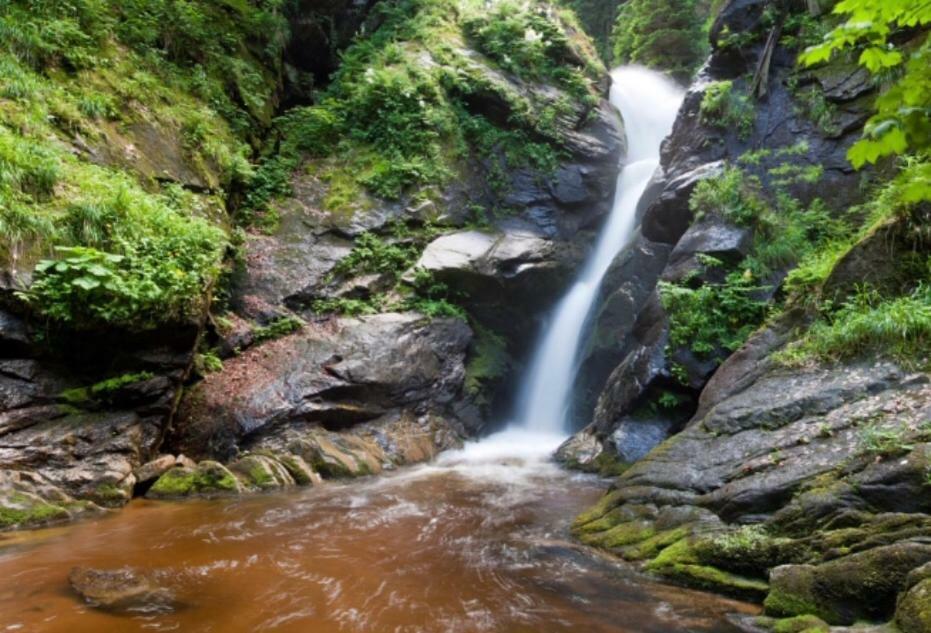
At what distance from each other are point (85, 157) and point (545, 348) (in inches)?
403

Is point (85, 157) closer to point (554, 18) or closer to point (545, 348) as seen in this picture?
point (545, 348)

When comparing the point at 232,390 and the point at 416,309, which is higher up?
the point at 416,309

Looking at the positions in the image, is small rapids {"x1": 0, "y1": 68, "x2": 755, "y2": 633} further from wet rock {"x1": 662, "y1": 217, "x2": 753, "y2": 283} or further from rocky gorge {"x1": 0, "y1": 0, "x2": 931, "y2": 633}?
wet rock {"x1": 662, "y1": 217, "x2": 753, "y2": 283}

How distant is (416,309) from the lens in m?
12.2

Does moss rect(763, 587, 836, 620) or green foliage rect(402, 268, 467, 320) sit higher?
green foliage rect(402, 268, 467, 320)

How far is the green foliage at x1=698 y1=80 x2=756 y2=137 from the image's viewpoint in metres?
12.2

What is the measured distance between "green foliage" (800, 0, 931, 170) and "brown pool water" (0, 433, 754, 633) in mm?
3286

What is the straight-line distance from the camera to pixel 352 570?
493 cm

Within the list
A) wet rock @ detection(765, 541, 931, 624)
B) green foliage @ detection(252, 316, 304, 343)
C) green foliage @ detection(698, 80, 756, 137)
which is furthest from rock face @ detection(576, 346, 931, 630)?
green foliage @ detection(698, 80, 756, 137)

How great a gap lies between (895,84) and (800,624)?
333 cm

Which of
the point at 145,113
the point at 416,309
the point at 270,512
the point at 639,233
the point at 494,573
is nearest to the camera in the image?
the point at 494,573

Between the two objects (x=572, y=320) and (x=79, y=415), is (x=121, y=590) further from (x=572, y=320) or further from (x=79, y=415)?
(x=572, y=320)

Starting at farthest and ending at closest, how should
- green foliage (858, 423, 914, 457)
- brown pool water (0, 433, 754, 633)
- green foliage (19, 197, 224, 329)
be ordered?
1. green foliage (19, 197, 224, 329)
2. green foliage (858, 423, 914, 457)
3. brown pool water (0, 433, 754, 633)

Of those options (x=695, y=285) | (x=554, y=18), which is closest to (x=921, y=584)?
(x=695, y=285)
